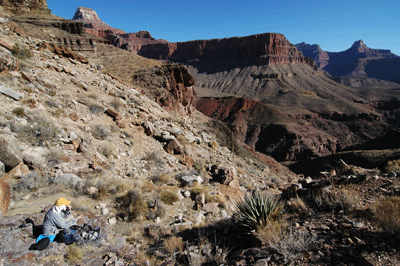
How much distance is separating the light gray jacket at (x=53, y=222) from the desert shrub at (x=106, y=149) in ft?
11.7

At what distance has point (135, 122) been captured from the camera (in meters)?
9.98

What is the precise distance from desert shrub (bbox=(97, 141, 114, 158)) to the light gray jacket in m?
3.55

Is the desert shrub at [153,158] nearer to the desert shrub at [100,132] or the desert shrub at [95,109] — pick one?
the desert shrub at [100,132]

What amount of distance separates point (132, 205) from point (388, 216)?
16.0ft

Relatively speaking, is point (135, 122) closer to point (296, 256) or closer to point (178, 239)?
point (178, 239)

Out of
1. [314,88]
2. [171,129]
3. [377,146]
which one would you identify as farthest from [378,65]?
[171,129]

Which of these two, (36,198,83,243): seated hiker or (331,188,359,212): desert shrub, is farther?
(331,188,359,212): desert shrub

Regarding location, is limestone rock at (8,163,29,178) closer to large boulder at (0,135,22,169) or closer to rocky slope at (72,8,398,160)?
large boulder at (0,135,22,169)

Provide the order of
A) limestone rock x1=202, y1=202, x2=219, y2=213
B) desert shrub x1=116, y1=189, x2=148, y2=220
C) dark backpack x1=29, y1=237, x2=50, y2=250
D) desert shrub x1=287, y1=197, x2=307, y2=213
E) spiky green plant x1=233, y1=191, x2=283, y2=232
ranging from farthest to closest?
1. limestone rock x1=202, y1=202, x2=219, y2=213
2. desert shrub x1=116, y1=189, x2=148, y2=220
3. desert shrub x1=287, y1=197, x2=307, y2=213
4. spiky green plant x1=233, y1=191, x2=283, y2=232
5. dark backpack x1=29, y1=237, x2=50, y2=250

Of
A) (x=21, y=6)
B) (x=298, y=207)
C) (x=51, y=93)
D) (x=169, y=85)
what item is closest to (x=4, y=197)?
(x=51, y=93)

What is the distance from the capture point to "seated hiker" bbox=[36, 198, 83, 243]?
12.3 feet

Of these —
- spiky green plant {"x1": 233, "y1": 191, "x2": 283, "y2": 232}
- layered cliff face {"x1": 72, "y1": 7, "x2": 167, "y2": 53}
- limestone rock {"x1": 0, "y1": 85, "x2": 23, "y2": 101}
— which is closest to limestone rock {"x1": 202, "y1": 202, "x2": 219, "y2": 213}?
spiky green plant {"x1": 233, "y1": 191, "x2": 283, "y2": 232}

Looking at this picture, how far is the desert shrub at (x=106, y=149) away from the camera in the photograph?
24.1ft

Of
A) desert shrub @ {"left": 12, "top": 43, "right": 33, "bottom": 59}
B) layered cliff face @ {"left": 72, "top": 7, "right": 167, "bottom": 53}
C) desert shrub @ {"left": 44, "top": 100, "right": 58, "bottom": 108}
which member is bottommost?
desert shrub @ {"left": 44, "top": 100, "right": 58, "bottom": 108}
